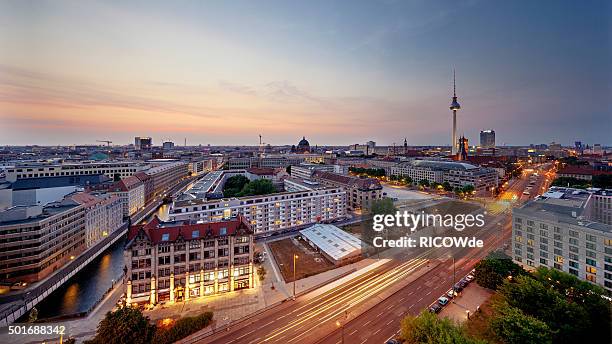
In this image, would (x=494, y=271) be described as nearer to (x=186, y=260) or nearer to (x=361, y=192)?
(x=186, y=260)

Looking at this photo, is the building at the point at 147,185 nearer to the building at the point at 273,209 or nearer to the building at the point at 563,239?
the building at the point at 273,209

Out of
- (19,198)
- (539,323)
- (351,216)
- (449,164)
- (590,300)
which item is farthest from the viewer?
(449,164)

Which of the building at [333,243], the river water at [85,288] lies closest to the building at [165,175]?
the river water at [85,288]

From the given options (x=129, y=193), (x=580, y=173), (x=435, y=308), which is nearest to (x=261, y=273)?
(x=435, y=308)

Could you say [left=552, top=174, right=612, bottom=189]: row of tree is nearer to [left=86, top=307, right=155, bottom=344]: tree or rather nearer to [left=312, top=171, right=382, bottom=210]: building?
[left=312, top=171, right=382, bottom=210]: building

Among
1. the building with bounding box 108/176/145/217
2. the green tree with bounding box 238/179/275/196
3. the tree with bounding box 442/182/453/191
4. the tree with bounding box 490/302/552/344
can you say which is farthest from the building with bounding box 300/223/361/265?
the tree with bounding box 442/182/453/191

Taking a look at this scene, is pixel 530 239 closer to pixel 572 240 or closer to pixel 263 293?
pixel 572 240

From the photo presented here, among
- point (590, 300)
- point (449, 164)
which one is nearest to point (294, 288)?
point (590, 300)
